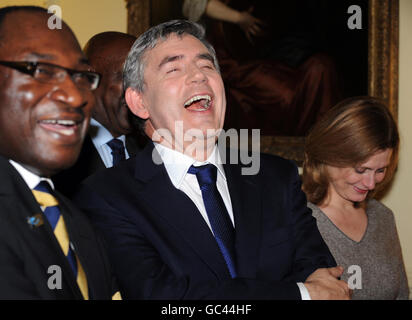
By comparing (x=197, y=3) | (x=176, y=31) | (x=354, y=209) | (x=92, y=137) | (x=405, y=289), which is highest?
(x=197, y=3)

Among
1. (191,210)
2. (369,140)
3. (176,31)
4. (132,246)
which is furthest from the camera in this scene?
(369,140)

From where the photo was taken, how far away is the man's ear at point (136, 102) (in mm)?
2018

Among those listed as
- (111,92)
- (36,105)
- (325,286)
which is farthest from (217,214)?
(111,92)

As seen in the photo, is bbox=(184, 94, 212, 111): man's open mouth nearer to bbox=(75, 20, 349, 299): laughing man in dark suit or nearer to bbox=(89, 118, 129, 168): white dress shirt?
bbox=(75, 20, 349, 299): laughing man in dark suit

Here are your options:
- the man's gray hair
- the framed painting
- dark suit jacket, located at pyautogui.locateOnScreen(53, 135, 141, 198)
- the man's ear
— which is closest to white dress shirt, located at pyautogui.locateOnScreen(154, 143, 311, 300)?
the man's ear

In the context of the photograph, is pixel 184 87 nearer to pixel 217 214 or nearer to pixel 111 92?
pixel 217 214

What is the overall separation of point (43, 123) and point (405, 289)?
2674mm

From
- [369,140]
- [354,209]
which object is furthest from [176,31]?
[354,209]

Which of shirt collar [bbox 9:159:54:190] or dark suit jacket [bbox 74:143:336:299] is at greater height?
shirt collar [bbox 9:159:54:190]

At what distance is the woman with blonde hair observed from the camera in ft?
9.46

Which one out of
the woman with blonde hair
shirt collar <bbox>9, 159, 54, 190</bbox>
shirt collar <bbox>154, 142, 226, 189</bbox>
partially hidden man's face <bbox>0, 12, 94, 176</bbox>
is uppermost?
partially hidden man's face <bbox>0, 12, 94, 176</bbox>

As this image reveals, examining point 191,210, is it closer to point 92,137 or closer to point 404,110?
point 92,137

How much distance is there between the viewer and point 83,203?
1769 millimetres

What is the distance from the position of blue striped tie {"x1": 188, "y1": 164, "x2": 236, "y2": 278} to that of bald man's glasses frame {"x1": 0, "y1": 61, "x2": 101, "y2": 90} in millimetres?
723
